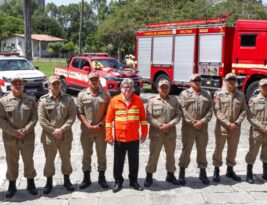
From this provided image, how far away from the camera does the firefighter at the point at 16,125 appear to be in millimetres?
5602

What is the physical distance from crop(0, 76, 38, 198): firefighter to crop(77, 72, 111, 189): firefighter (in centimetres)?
69

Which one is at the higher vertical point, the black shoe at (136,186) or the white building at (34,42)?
the white building at (34,42)

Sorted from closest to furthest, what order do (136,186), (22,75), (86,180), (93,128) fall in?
(93,128), (136,186), (86,180), (22,75)

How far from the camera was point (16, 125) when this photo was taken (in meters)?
5.64

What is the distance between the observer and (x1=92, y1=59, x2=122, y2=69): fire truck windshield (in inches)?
577

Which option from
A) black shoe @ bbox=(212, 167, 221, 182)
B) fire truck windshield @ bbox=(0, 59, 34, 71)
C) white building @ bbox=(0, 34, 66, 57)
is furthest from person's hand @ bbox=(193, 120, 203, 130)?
white building @ bbox=(0, 34, 66, 57)

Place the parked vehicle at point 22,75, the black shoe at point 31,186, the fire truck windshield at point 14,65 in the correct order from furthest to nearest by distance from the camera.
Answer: the fire truck windshield at point 14,65 < the parked vehicle at point 22,75 < the black shoe at point 31,186

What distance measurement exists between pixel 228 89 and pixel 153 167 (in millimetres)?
1634

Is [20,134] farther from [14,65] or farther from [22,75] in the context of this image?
[14,65]

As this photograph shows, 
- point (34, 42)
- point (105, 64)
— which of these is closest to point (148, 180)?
point (105, 64)

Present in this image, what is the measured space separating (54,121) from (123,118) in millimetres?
955

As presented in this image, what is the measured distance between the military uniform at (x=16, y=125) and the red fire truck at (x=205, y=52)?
27.3 feet

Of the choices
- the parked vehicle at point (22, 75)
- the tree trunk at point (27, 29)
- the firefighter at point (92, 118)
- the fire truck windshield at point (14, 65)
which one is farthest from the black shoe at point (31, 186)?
the tree trunk at point (27, 29)

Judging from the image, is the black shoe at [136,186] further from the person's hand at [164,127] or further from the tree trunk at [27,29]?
the tree trunk at [27,29]
